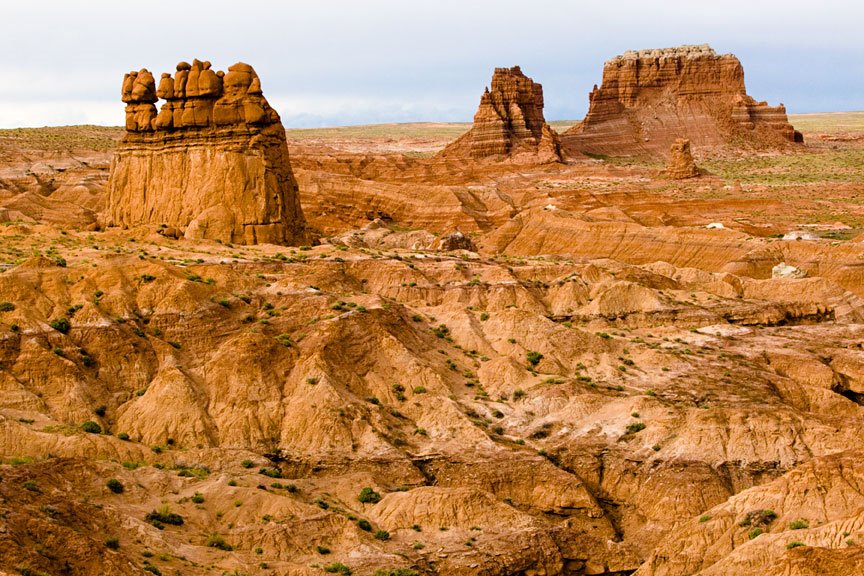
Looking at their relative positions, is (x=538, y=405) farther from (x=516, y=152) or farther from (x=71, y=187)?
(x=516, y=152)

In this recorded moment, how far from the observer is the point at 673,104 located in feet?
626

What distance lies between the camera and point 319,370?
161 feet

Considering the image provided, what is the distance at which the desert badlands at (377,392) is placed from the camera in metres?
34.1

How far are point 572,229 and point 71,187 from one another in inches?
1731

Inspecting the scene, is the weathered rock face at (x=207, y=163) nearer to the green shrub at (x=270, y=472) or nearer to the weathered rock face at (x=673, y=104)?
the green shrub at (x=270, y=472)

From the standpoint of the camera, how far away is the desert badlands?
3412 cm

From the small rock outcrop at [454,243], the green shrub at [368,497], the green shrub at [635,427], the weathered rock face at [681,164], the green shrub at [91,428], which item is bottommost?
the green shrub at [368,497]

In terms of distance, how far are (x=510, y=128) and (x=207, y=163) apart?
338 ft

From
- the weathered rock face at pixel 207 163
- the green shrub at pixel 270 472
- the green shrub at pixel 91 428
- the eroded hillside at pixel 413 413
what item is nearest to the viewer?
the eroded hillside at pixel 413 413

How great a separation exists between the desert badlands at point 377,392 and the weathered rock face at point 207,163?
16 centimetres

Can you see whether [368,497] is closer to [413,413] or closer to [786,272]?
[413,413]

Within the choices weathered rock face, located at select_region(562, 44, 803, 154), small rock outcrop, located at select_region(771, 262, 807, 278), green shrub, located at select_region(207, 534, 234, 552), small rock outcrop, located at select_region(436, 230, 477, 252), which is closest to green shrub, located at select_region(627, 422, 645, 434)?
green shrub, located at select_region(207, 534, 234, 552)

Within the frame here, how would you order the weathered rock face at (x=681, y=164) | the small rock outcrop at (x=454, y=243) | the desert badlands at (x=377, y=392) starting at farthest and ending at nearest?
the weathered rock face at (x=681, y=164), the small rock outcrop at (x=454, y=243), the desert badlands at (x=377, y=392)

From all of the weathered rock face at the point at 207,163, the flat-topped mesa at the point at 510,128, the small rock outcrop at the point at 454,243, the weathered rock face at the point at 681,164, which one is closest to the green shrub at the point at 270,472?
the weathered rock face at the point at 207,163
